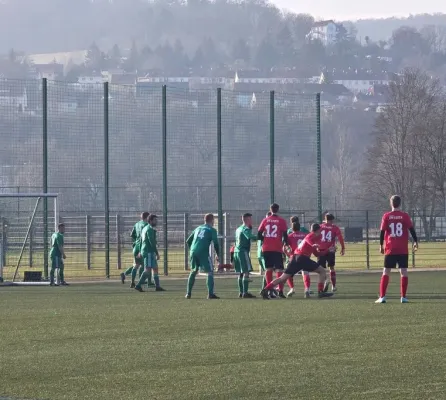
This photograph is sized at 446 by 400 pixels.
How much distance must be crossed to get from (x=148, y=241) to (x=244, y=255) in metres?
3.54

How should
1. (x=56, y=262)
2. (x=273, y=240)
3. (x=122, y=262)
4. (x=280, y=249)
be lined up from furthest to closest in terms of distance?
1. (x=122, y=262)
2. (x=56, y=262)
3. (x=280, y=249)
4. (x=273, y=240)

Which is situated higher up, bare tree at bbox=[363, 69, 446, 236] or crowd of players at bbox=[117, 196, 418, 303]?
bare tree at bbox=[363, 69, 446, 236]

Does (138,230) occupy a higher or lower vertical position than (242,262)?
higher

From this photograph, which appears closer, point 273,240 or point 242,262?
point 242,262

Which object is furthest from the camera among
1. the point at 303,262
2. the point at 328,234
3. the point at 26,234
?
the point at 26,234

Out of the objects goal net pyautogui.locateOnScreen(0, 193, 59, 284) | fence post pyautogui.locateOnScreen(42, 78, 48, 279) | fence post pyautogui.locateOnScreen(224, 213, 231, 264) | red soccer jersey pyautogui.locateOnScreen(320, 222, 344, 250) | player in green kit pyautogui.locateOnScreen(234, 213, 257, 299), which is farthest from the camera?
fence post pyautogui.locateOnScreen(224, 213, 231, 264)

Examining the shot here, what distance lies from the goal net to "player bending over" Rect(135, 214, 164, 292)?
6872 mm

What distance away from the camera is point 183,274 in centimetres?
3734

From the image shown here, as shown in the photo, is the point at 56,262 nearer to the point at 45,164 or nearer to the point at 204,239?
the point at 45,164

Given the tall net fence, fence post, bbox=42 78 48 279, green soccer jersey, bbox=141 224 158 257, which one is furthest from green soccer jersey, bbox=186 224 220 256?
the tall net fence

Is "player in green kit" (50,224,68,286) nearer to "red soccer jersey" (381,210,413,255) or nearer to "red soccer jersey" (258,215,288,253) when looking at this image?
"red soccer jersey" (258,215,288,253)

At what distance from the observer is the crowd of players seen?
21500mm

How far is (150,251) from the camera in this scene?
27.1m

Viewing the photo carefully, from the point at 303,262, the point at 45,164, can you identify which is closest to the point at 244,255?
the point at 303,262
